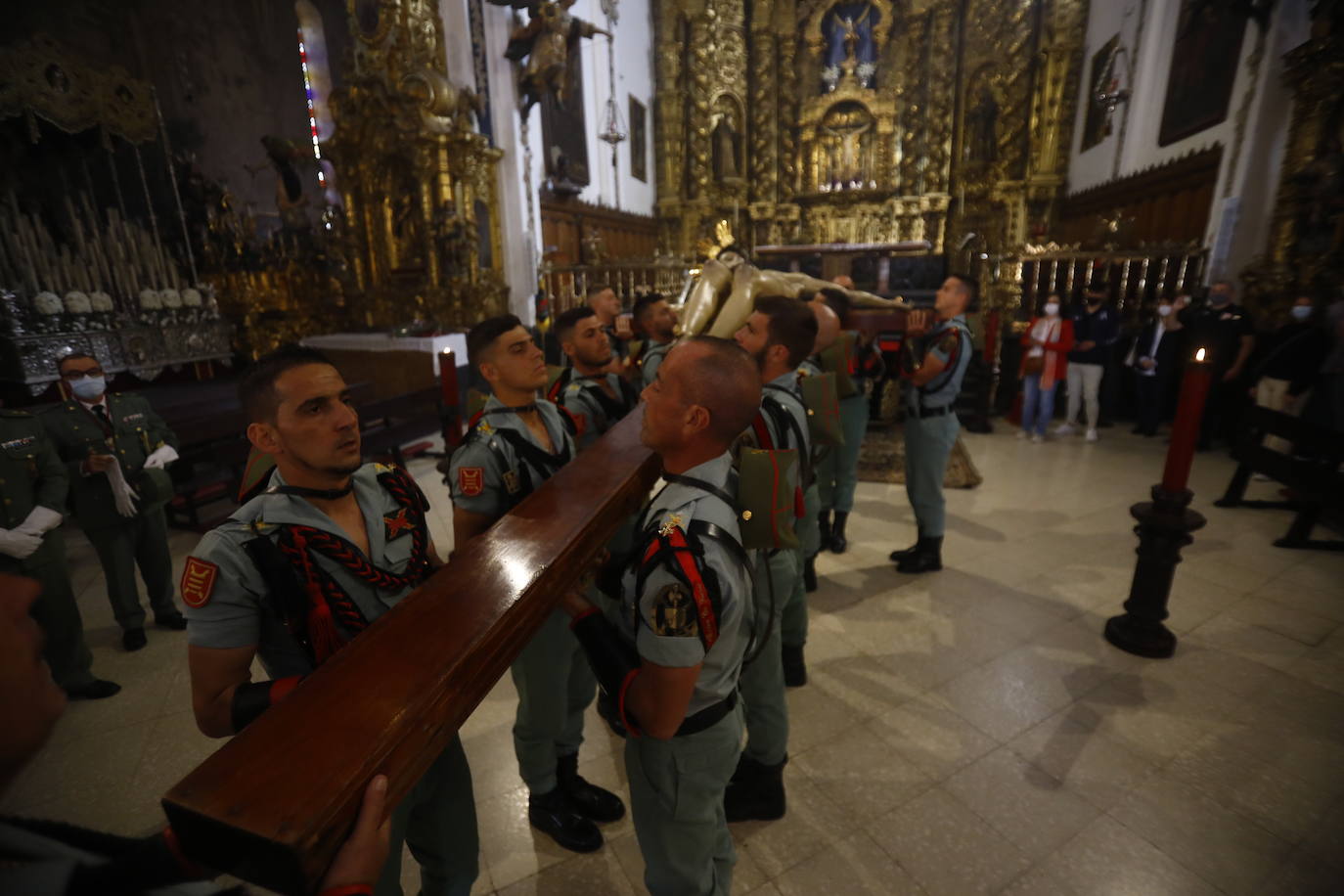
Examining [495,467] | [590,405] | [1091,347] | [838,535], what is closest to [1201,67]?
[1091,347]

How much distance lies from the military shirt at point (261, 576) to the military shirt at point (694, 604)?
62 cm

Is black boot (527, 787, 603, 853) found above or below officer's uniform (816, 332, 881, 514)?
below

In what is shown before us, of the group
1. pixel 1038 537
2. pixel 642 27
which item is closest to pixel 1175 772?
pixel 1038 537

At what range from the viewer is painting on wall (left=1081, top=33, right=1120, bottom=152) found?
10938 millimetres

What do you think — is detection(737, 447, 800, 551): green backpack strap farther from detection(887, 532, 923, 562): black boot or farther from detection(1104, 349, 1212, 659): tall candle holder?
detection(887, 532, 923, 562): black boot

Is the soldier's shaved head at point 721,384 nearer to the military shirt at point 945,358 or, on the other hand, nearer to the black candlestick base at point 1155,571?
the black candlestick base at point 1155,571

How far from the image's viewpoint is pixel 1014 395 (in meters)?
8.17

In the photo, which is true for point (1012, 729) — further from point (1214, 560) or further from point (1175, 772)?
point (1214, 560)

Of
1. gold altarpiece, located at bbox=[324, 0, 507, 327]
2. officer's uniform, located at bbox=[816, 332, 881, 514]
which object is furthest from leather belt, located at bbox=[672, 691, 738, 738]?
gold altarpiece, located at bbox=[324, 0, 507, 327]

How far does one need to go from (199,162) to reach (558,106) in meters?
5.94

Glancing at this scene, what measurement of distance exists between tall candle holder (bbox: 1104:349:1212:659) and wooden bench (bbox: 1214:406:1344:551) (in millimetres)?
1516

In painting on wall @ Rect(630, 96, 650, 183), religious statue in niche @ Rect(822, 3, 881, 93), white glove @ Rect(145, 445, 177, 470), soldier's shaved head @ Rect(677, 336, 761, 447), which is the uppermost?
religious statue in niche @ Rect(822, 3, 881, 93)

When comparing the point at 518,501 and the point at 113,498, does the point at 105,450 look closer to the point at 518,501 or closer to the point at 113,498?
the point at 113,498

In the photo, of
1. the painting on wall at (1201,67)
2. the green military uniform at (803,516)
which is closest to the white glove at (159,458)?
the green military uniform at (803,516)
